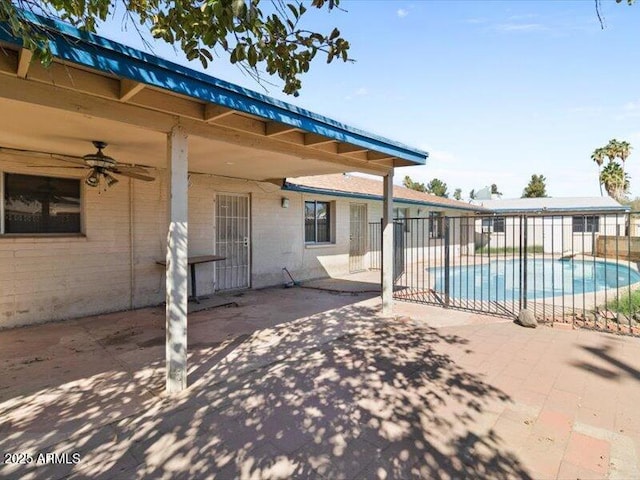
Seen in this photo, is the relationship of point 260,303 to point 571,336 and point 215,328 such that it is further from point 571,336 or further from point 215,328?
point 571,336

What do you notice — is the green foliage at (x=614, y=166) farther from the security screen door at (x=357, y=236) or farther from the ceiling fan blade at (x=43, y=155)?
the ceiling fan blade at (x=43, y=155)

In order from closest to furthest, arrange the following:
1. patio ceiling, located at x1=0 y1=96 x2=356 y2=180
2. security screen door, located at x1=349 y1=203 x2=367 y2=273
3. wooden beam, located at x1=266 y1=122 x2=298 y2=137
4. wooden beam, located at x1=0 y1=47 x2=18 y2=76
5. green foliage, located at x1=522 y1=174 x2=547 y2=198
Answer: wooden beam, located at x1=0 y1=47 x2=18 y2=76 < patio ceiling, located at x1=0 y1=96 x2=356 y2=180 < wooden beam, located at x1=266 y1=122 x2=298 y2=137 < security screen door, located at x1=349 y1=203 x2=367 y2=273 < green foliage, located at x1=522 y1=174 x2=547 y2=198

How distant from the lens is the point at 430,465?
2426 millimetres

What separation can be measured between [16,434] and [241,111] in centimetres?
341

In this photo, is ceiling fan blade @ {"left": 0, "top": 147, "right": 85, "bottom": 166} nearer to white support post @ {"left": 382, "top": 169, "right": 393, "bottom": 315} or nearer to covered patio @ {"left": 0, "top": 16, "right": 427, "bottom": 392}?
covered patio @ {"left": 0, "top": 16, "right": 427, "bottom": 392}

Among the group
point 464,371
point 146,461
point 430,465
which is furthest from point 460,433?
point 146,461

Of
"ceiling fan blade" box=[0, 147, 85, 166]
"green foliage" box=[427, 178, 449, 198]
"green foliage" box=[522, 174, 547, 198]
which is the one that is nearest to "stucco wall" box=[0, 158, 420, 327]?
"ceiling fan blade" box=[0, 147, 85, 166]

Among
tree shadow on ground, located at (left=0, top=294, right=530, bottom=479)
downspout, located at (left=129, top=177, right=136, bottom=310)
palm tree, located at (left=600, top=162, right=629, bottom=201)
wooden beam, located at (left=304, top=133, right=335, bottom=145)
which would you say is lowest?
tree shadow on ground, located at (left=0, top=294, right=530, bottom=479)

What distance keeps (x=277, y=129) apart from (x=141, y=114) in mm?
1562

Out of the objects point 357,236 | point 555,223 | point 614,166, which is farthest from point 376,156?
point 614,166

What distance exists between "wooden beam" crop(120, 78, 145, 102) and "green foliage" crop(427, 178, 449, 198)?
58.2 meters

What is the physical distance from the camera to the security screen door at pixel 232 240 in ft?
28.5

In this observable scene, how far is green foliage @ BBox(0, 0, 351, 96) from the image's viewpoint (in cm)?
195

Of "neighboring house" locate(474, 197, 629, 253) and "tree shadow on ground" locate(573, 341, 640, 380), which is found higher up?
"neighboring house" locate(474, 197, 629, 253)
